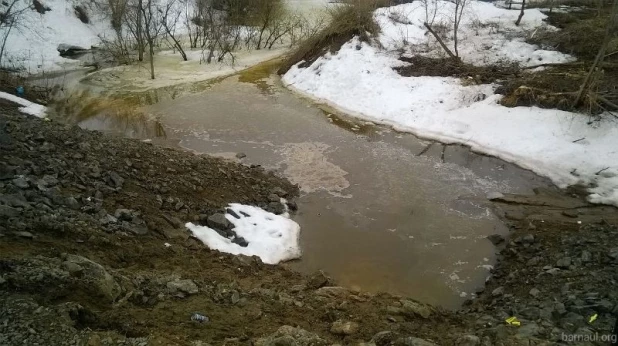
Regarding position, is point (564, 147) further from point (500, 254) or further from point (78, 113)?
point (78, 113)

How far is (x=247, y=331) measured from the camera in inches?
178

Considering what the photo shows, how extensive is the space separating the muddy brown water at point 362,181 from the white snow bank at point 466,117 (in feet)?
2.00

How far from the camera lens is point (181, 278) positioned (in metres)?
5.36

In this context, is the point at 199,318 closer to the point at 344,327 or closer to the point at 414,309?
the point at 344,327

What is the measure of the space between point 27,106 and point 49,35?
12.1 m

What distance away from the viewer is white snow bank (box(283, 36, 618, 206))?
10.0m

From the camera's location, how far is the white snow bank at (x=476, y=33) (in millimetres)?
15430

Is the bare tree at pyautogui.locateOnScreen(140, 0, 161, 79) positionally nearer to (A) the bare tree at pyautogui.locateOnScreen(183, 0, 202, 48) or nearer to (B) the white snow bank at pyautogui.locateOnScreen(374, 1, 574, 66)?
(A) the bare tree at pyautogui.locateOnScreen(183, 0, 202, 48)

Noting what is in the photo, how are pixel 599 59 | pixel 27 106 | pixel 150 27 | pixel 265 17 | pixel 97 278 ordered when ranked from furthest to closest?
pixel 265 17 < pixel 150 27 < pixel 27 106 < pixel 599 59 < pixel 97 278

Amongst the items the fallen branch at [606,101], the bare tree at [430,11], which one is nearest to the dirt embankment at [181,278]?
the fallen branch at [606,101]

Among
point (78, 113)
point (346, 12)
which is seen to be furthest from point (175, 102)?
point (346, 12)

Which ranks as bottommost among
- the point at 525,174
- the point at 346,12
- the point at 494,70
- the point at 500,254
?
the point at 500,254

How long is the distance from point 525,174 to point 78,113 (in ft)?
42.1

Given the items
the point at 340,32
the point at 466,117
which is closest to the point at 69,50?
the point at 340,32
